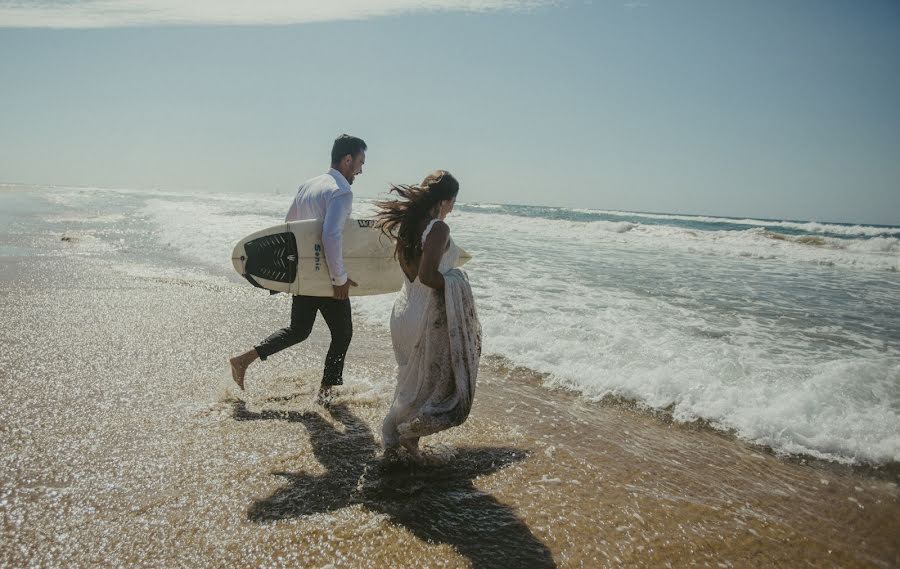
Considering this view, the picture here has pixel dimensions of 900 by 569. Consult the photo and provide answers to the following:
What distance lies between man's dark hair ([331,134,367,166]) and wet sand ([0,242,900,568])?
1850mm

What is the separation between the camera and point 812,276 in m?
13.0

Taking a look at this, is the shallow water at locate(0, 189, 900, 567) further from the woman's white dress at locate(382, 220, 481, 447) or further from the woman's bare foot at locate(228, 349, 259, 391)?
the woman's white dress at locate(382, 220, 481, 447)

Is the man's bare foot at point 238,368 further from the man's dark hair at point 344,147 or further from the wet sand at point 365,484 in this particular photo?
the man's dark hair at point 344,147

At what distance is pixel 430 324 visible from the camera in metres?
2.79

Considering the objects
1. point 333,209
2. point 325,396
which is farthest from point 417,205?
point 325,396

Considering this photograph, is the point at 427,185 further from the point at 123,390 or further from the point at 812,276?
the point at 812,276

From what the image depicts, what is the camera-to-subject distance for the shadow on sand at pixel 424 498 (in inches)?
91.0

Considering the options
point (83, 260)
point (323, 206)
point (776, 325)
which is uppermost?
point (323, 206)

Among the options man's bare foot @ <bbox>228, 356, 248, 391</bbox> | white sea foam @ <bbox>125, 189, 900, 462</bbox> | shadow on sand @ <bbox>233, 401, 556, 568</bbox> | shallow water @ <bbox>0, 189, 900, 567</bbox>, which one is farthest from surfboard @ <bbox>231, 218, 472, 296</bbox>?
white sea foam @ <bbox>125, 189, 900, 462</bbox>

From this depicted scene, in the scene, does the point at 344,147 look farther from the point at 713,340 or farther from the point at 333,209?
the point at 713,340

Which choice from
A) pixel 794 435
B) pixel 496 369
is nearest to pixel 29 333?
pixel 496 369

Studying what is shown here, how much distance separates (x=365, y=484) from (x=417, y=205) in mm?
1550

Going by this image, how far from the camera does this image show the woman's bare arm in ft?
8.80

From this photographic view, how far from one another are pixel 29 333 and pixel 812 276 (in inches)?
615
